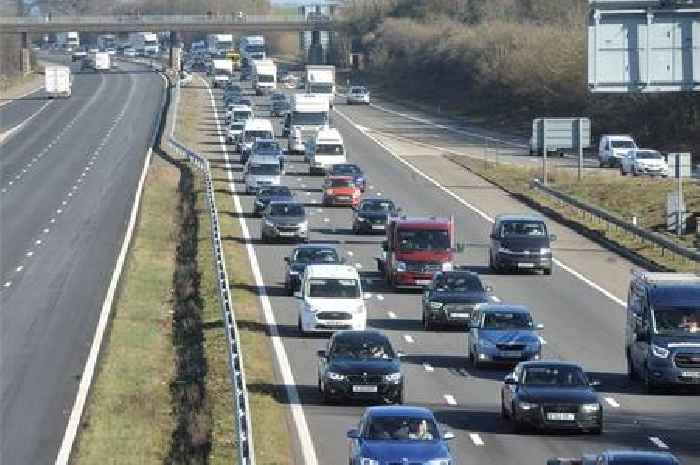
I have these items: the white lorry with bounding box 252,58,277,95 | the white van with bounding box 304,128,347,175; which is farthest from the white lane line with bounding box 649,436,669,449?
the white lorry with bounding box 252,58,277,95

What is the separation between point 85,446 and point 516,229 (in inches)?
921

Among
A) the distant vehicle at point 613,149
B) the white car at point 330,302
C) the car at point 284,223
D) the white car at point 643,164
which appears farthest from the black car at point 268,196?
the distant vehicle at point 613,149

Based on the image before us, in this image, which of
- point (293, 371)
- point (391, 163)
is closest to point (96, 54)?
point (391, 163)

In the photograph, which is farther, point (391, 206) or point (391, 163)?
point (391, 163)

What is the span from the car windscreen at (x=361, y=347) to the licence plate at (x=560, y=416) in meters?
4.28

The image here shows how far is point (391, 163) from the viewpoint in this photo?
3627 inches

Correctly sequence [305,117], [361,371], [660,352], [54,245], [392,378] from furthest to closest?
[305,117] → [54,245] → [660,352] → [361,371] → [392,378]

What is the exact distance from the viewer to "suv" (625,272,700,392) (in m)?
34.0

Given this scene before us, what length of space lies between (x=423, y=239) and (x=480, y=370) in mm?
12440

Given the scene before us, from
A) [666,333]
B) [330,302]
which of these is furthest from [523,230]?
[666,333]

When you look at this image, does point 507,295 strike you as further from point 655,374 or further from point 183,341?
point 655,374

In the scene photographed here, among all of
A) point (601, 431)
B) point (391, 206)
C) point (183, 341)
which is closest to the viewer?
point (601, 431)

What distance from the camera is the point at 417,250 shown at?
162ft

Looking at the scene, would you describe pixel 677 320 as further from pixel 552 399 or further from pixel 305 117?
pixel 305 117
